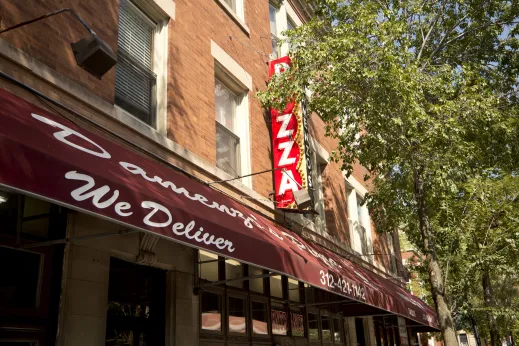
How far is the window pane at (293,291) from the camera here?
10141 millimetres

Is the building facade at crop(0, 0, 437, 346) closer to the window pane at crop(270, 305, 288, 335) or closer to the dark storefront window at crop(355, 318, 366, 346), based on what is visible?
the window pane at crop(270, 305, 288, 335)

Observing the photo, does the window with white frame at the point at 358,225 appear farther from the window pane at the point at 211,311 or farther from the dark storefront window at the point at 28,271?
the dark storefront window at the point at 28,271

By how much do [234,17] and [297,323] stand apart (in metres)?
6.55

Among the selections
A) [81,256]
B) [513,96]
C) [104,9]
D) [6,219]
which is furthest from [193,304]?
[513,96]

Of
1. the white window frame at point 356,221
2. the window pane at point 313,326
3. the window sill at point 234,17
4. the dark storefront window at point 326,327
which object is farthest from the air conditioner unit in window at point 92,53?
the white window frame at point 356,221

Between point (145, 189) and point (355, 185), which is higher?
point (355, 185)

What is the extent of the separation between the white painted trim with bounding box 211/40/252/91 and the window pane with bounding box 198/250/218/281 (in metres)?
3.73

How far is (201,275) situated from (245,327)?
1.49m

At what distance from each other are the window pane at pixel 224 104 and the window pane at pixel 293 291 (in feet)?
11.5

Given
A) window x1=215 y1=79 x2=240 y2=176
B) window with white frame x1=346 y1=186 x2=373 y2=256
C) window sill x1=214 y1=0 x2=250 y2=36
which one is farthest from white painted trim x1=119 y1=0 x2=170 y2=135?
window with white frame x1=346 y1=186 x2=373 y2=256

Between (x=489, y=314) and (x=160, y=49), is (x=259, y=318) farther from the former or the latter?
(x=489, y=314)

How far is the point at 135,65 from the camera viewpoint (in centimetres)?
729

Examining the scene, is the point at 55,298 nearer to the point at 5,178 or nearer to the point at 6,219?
the point at 6,219

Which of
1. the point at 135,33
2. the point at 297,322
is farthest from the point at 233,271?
the point at 135,33
